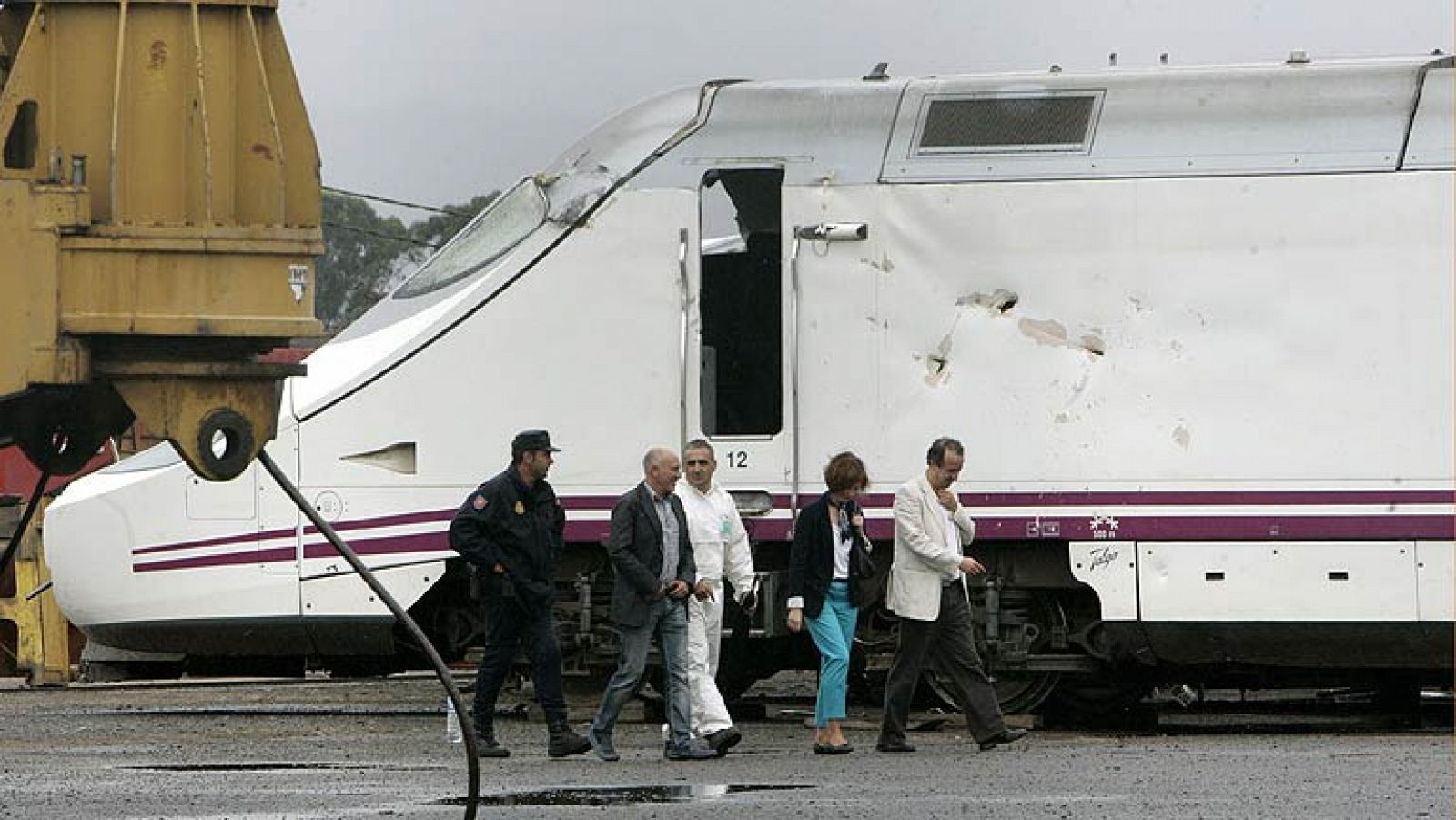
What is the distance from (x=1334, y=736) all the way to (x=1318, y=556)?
1.03 metres

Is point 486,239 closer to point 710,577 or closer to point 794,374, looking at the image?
point 794,374

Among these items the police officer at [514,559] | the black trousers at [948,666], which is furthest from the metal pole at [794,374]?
the police officer at [514,559]

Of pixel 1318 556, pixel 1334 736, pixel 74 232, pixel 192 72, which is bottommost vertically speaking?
pixel 1334 736

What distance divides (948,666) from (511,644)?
2.19 m

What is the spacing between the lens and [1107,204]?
14414 millimetres

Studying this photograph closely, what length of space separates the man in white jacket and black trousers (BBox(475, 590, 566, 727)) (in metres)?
1.70

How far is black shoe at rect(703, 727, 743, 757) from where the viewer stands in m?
13.1

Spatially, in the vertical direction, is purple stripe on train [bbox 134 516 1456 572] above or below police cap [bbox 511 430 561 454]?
below

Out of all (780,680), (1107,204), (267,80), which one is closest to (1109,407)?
(1107,204)

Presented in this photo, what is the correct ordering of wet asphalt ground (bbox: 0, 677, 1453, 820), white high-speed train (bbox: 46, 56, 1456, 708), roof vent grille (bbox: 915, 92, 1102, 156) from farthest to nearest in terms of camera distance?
roof vent grille (bbox: 915, 92, 1102, 156) → white high-speed train (bbox: 46, 56, 1456, 708) → wet asphalt ground (bbox: 0, 677, 1453, 820)

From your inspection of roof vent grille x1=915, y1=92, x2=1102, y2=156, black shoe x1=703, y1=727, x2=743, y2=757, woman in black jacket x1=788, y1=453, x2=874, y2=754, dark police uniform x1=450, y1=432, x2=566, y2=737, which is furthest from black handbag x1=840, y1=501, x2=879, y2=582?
roof vent grille x1=915, y1=92, x2=1102, y2=156

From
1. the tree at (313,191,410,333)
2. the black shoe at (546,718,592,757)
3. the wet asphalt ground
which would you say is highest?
the tree at (313,191,410,333)

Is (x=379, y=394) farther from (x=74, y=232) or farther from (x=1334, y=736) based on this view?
(x=74, y=232)

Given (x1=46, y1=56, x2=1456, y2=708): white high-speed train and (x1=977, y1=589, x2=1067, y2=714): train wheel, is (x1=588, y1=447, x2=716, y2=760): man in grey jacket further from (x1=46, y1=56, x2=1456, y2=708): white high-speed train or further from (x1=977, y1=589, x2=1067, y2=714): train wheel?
(x1=977, y1=589, x2=1067, y2=714): train wheel
